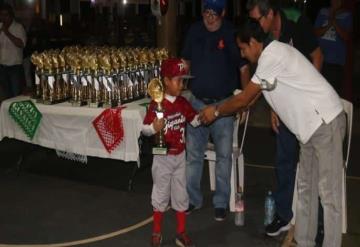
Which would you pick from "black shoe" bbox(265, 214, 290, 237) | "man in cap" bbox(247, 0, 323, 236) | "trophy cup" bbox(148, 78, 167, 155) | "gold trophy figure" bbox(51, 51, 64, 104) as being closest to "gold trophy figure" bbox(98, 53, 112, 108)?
"gold trophy figure" bbox(51, 51, 64, 104)

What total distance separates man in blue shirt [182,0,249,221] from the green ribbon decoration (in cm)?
185

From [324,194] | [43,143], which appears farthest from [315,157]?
[43,143]

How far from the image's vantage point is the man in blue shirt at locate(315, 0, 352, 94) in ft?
28.0

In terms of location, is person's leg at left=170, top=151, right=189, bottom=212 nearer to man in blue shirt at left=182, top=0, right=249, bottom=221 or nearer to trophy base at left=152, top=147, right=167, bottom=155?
trophy base at left=152, top=147, right=167, bottom=155

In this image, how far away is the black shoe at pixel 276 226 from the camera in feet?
15.6

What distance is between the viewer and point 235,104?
418 cm

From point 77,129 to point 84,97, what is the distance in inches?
14.2

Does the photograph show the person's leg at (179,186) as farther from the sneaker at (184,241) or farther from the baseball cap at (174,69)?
the baseball cap at (174,69)

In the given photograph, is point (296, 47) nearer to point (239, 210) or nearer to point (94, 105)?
point (239, 210)

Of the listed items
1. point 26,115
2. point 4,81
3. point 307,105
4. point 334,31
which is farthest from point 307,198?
point 4,81

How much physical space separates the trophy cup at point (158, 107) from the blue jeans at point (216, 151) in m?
0.74

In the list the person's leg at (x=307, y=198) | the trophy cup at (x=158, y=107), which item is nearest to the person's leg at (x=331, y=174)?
the person's leg at (x=307, y=198)

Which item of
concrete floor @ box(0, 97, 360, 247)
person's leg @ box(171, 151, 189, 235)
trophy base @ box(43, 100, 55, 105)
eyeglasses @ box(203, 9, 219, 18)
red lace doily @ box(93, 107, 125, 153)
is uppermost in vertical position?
eyeglasses @ box(203, 9, 219, 18)

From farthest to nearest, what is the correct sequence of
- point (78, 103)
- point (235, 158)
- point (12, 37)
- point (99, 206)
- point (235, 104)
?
point (12, 37) < point (78, 103) < point (99, 206) < point (235, 158) < point (235, 104)
